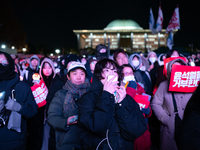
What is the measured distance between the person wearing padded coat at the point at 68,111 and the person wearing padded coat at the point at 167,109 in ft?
4.15

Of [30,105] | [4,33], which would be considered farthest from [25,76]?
[4,33]

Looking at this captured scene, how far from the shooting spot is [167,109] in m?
2.75

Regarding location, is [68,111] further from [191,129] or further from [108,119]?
[191,129]

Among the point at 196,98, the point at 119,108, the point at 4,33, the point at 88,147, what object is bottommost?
the point at 88,147

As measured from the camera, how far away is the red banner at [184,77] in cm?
251

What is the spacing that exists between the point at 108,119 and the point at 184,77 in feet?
4.85

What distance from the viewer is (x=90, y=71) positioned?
15.1 feet

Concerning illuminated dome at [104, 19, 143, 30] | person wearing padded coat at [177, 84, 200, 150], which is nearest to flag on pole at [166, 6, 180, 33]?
person wearing padded coat at [177, 84, 200, 150]

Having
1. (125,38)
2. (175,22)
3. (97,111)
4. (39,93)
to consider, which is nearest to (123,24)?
(125,38)

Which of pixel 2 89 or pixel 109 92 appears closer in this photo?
pixel 109 92

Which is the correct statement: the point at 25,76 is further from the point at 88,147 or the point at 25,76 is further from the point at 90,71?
the point at 88,147

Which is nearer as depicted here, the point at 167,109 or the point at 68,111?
the point at 68,111

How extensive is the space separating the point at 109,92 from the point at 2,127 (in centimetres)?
152

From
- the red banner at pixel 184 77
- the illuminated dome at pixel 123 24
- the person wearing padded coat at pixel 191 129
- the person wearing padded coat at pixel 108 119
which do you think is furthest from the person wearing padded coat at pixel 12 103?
the illuminated dome at pixel 123 24
